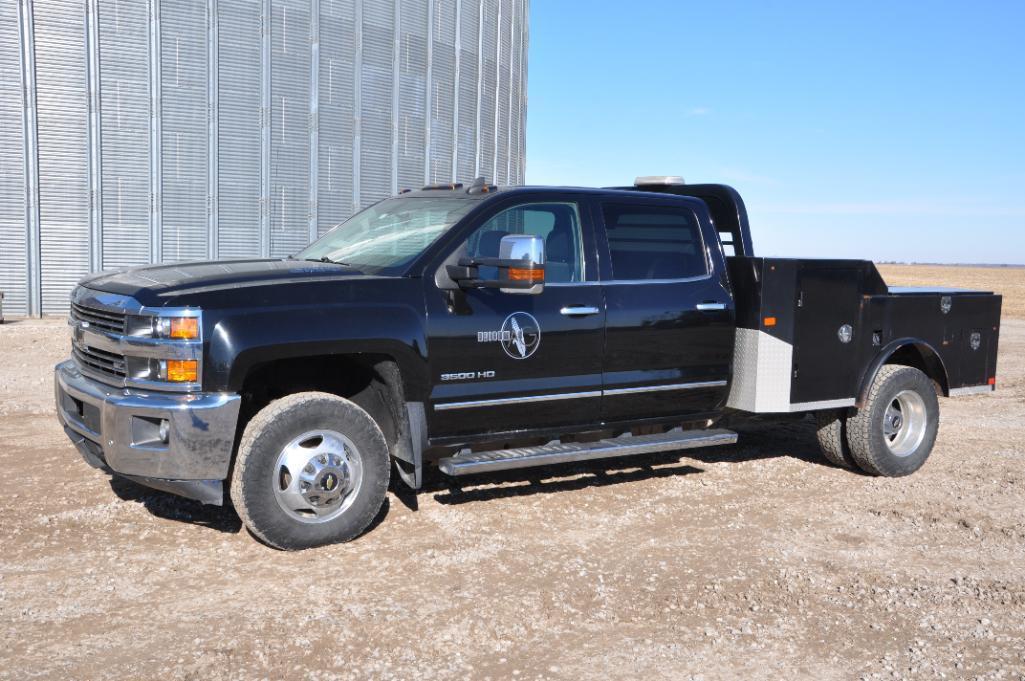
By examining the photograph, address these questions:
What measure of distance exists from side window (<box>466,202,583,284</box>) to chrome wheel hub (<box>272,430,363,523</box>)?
1472 mm

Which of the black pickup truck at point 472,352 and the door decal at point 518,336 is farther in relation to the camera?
the door decal at point 518,336

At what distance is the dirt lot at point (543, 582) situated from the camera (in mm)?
3738

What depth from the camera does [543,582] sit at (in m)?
4.62

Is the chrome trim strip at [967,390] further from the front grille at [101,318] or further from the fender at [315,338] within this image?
the front grille at [101,318]

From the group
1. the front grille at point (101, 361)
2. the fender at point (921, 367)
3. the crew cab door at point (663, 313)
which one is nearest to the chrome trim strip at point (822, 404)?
the fender at point (921, 367)

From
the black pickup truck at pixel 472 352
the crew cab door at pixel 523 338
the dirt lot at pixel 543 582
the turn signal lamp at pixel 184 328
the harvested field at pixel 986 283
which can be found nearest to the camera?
the dirt lot at pixel 543 582

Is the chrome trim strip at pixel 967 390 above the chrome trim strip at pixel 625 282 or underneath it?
underneath

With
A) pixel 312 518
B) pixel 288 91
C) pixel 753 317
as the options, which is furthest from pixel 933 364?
pixel 288 91

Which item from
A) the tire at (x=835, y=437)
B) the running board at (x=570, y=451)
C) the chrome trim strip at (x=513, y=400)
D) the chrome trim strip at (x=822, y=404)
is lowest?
the tire at (x=835, y=437)

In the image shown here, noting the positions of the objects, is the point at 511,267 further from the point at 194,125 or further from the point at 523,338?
the point at 194,125

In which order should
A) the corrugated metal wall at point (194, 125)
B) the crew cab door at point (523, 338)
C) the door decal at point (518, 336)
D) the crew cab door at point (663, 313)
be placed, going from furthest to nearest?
the corrugated metal wall at point (194, 125), the crew cab door at point (663, 313), the door decal at point (518, 336), the crew cab door at point (523, 338)

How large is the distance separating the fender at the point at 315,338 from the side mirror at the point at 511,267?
349mm

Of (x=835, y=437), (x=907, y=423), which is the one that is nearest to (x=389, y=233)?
→ (x=835, y=437)

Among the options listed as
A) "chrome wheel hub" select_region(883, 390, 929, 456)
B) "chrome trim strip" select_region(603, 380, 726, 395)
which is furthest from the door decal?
"chrome wheel hub" select_region(883, 390, 929, 456)
